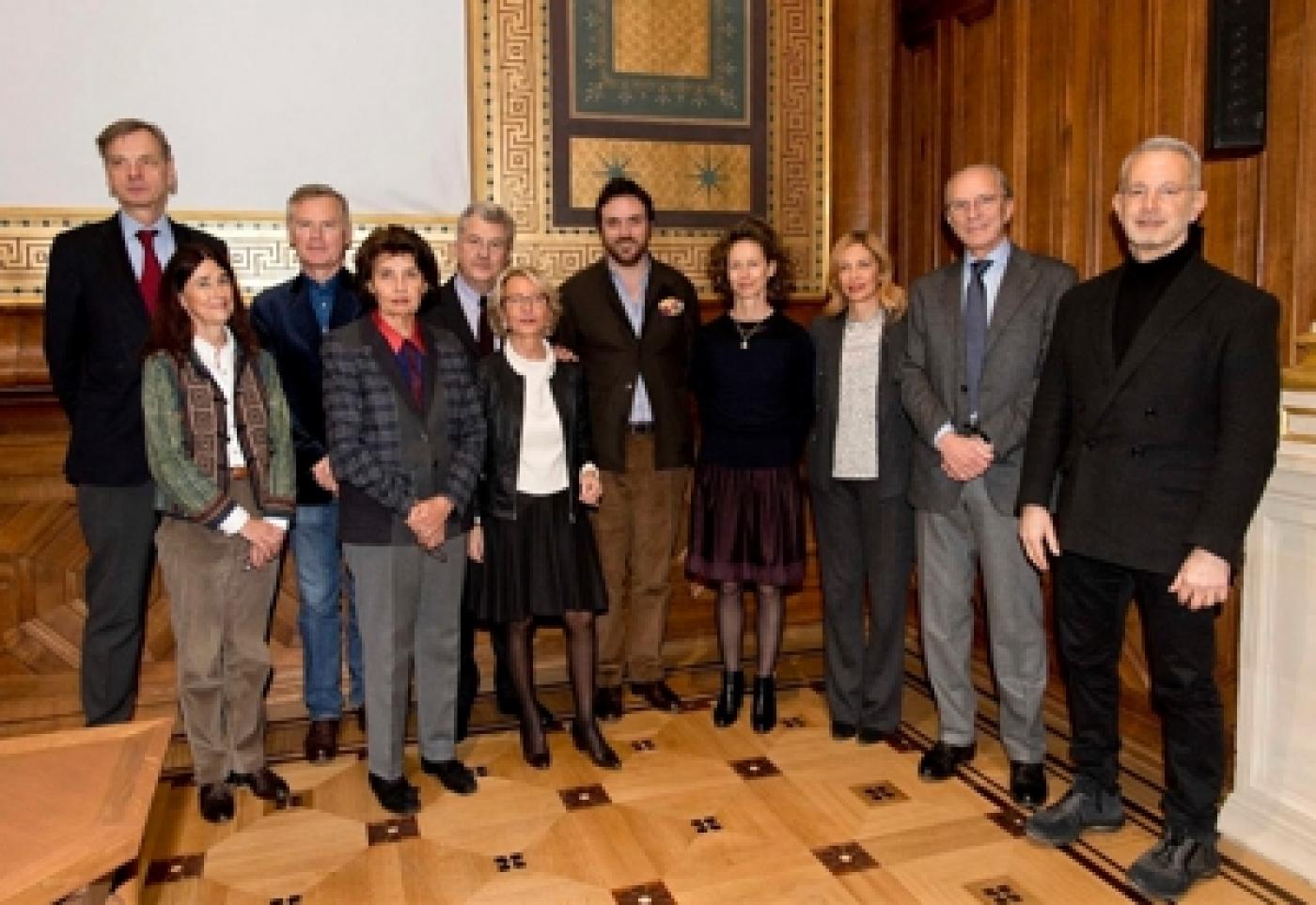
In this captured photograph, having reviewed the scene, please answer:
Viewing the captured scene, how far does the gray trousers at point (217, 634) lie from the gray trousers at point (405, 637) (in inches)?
10.6

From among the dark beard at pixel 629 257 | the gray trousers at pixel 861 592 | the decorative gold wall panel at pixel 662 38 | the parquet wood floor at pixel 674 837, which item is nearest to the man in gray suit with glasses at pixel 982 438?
the gray trousers at pixel 861 592

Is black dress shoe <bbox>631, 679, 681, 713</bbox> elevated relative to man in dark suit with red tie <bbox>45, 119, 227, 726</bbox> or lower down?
lower down

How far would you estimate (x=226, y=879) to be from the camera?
98.4 inches

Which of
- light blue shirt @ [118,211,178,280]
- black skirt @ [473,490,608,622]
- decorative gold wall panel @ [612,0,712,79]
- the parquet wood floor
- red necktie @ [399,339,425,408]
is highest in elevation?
decorative gold wall panel @ [612,0,712,79]

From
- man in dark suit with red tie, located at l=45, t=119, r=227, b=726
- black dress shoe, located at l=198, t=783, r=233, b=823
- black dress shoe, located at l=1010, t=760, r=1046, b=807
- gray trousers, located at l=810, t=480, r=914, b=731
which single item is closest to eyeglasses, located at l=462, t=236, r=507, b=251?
man in dark suit with red tie, located at l=45, t=119, r=227, b=726

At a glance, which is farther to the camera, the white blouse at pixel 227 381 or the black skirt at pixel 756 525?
the black skirt at pixel 756 525

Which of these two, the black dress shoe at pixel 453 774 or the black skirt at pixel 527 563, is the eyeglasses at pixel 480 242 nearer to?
the black skirt at pixel 527 563

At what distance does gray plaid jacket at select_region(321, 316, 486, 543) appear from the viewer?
8.72 feet

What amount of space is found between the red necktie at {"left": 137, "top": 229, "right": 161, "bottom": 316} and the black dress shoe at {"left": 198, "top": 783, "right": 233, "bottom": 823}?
1.28m

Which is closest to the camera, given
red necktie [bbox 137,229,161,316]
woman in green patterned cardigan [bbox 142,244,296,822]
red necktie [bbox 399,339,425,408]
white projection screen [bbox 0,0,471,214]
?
woman in green patterned cardigan [bbox 142,244,296,822]

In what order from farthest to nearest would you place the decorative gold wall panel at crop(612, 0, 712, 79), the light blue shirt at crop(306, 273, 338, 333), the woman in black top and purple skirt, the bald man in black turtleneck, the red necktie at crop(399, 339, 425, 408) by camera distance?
1. the decorative gold wall panel at crop(612, 0, 712, 79)
2. the woman in black top and purple skirt
3. the light blue shirt at crop(306, 273, 338, 333)
4. the red necktie at crop(399, 339, 425, 408)
5. the bald man in black turtleneck

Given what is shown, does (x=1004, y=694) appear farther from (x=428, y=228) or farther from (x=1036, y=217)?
(x=428, y=228)

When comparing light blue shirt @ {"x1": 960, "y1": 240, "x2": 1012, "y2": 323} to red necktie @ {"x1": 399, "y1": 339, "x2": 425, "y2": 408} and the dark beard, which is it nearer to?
the dark beard

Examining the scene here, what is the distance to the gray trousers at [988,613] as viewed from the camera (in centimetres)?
282
